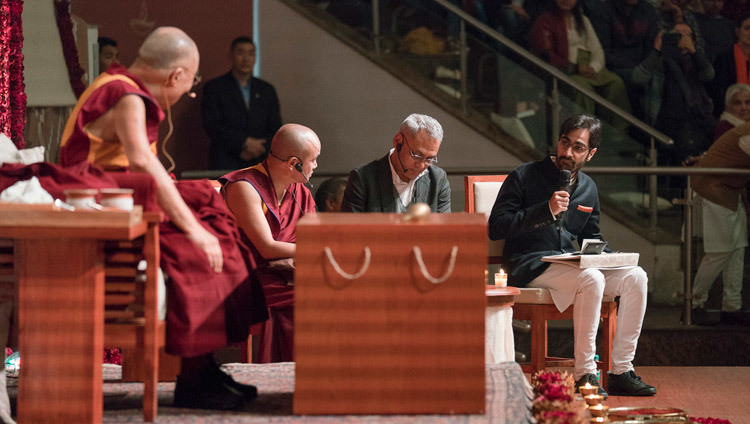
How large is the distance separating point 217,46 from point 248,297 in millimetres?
4052

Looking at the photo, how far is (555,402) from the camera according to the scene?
300 centimetres

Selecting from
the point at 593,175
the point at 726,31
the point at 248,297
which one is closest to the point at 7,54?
the point at 248,297

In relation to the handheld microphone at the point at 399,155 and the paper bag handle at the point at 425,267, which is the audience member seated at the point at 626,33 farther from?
the paper bag handle at the point at 425,267

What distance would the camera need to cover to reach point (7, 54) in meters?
4.03

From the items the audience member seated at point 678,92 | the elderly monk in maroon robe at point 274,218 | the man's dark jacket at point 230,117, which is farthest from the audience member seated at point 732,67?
the elderly monk in maroon robe at point 274,218

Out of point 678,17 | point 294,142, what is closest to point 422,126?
point 294,142

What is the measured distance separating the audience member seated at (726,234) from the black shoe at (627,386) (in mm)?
1283

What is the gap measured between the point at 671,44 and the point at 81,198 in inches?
204

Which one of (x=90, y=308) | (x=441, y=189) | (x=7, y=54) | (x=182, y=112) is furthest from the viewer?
(x=182, y=112)

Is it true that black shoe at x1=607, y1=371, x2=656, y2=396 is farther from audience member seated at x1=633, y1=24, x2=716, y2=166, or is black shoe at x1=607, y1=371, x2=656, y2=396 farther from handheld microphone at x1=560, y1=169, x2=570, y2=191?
audience member seated at x1=633, y1=24, x2=716, y2=166

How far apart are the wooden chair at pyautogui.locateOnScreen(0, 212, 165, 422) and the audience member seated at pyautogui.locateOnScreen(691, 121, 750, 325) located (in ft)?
11.8

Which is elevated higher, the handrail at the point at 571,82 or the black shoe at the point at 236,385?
the handrail at the point at 571,82

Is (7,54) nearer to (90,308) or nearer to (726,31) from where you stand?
(90,308)

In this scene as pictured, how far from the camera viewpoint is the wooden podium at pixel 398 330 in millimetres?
2635
